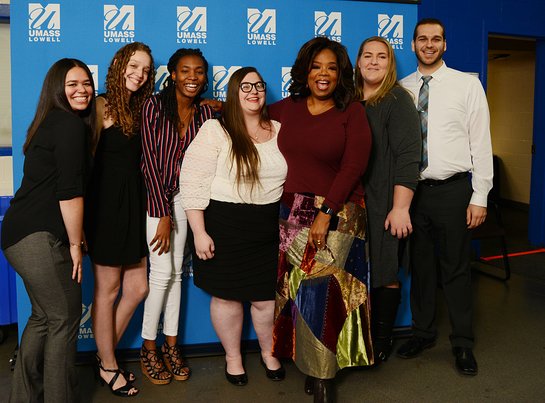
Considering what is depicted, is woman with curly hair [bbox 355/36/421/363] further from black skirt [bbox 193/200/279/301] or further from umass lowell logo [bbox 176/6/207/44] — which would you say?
umass lowell logo [bbox 176/6/207/44]

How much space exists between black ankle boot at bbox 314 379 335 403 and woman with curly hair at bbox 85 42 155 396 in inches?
34.3

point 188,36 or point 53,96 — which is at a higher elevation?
point 188,36

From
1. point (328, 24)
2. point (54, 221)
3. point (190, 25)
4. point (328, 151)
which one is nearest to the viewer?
point (54, 221)

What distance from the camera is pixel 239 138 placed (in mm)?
2582

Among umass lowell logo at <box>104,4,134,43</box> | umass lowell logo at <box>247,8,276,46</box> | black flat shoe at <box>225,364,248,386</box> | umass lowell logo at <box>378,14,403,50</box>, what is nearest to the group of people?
black flat shoe at <box>225,364,248,386</box>

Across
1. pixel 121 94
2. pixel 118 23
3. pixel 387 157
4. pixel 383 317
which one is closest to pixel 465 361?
pixel 383 317

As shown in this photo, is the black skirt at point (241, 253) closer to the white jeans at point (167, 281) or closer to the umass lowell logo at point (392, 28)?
the white jeans at point (167, 281)

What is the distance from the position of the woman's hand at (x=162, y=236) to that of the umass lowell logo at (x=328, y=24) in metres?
1.34

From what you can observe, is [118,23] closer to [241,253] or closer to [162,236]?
[162,236]

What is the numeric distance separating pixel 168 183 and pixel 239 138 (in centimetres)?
43

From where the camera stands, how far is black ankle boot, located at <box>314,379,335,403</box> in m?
2.60

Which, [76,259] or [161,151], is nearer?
[76,259]

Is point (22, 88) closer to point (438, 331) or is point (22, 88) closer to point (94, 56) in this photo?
point (94, 56)

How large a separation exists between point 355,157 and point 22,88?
1715 millimetres
